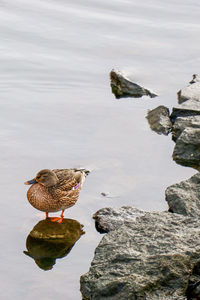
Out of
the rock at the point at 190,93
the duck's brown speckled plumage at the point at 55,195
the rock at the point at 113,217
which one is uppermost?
the rock at the point at 190,93

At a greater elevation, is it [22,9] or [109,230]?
[22,9]

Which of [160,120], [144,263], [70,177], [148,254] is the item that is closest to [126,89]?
[160,120]

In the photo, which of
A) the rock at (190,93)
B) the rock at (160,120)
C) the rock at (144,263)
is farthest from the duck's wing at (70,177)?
the rock at (190,93)

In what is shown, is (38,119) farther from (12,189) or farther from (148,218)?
(148,218)

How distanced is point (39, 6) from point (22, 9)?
414 mm

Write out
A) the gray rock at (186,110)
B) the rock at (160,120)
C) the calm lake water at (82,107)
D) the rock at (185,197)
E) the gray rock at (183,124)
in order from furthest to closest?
the gray rock at (186,110) < the rock at (160,120) < the gray rock at (183,124) < the rock at (185,197) < the calm lake water at (82,107)

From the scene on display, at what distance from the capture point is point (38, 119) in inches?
367

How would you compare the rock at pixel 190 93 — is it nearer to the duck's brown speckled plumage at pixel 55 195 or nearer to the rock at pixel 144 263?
the duck's brown speckled plumage at pixel 55 195

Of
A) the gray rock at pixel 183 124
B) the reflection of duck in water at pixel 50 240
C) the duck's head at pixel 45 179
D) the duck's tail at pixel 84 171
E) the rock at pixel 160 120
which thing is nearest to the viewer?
the reflection of duck in water at pixel 50 240

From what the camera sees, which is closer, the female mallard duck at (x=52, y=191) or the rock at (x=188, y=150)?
the female mallard duck at (x=52, y=191)

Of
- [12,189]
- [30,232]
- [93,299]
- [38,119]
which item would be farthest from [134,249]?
[38,119]

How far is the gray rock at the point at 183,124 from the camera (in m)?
8.98

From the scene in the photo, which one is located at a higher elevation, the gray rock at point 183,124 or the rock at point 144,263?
the gray rock at point 183,124

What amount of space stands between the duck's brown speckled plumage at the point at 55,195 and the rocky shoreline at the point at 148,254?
334 mm
